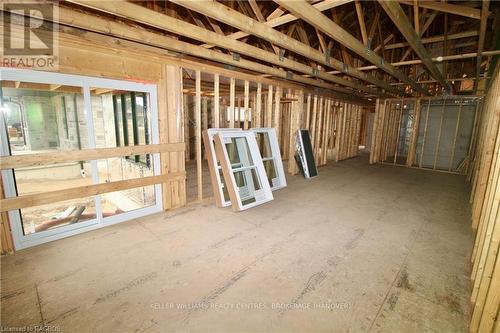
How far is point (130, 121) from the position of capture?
5586 millimetres

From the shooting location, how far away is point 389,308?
6.07 feet

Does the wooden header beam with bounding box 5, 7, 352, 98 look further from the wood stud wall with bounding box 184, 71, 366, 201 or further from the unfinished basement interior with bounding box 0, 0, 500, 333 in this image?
the wood stud wall with bounding box 184, 71, 366, 201

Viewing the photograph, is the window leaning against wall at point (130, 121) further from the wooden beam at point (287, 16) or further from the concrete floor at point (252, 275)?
the wooden beam at point (287, 16)

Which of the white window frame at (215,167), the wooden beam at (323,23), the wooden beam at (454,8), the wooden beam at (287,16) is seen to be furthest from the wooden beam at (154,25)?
the wooden beam at (454,8)

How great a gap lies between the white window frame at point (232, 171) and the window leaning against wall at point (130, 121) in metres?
2.05

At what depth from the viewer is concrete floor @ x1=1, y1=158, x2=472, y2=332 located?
173 centimetres

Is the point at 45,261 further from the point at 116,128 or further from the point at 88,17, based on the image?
the point at 116,128

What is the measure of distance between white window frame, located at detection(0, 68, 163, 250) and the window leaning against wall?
1.62 meters

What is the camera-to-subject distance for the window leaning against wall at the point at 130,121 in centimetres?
526

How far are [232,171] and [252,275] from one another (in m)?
1.96

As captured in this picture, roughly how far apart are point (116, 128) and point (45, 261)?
14.3 ft

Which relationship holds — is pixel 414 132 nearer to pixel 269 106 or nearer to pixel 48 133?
pixel 269 106

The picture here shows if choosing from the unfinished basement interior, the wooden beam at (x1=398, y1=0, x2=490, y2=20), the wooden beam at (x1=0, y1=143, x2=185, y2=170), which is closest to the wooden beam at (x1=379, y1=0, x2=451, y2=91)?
the unfinished basement interior

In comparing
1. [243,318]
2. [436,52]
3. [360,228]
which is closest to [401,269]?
[360,228]
